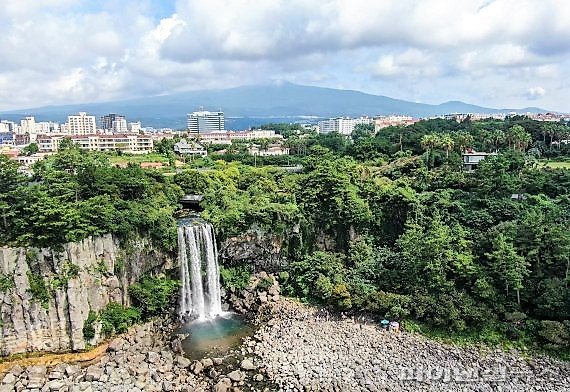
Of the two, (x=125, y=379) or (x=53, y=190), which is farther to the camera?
(x=53, y=190)

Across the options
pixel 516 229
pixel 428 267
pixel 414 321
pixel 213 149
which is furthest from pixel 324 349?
pixel 213 149

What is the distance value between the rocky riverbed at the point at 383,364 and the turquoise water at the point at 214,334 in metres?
1.18

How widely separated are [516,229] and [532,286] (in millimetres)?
3119

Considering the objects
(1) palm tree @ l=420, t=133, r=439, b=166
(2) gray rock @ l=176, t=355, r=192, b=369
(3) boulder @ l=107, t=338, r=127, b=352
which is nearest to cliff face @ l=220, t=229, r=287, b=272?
(2) gray rock @ l=176, t=355, r=192, b=369

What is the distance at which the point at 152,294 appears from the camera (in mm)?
24547

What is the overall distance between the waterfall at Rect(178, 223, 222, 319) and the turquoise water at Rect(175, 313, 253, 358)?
36.4 inches

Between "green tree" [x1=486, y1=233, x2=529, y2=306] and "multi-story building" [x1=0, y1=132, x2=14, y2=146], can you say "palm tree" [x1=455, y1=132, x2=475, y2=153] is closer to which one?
"green tree" [x1=486, y1=233, x2=529, y2=306]

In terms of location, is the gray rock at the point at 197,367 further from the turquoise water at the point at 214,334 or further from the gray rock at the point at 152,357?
the gray rock at the point at 152,357

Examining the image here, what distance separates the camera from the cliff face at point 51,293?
20.5 m

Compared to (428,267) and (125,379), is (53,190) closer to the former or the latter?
(125,379)

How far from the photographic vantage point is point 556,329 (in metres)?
20.6

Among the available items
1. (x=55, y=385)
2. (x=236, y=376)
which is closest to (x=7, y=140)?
(x=55, y=385)

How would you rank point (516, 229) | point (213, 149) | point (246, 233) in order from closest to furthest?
point (516, 229)
point (246, 233)
point (213, 149)

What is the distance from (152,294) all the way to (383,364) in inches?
482
